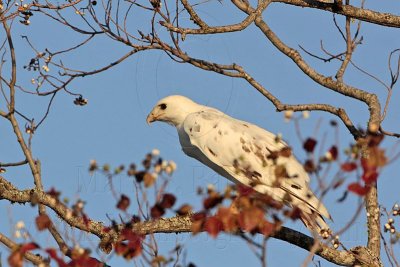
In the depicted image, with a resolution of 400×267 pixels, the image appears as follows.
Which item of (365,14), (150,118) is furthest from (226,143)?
(365,14)

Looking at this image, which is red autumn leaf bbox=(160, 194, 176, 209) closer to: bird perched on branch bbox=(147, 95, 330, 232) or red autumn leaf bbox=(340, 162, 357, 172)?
red autumn leaf bbox=(340, 162, 357, 172)

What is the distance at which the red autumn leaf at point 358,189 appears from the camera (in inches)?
172

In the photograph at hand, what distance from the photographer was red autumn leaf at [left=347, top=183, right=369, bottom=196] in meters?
4.36

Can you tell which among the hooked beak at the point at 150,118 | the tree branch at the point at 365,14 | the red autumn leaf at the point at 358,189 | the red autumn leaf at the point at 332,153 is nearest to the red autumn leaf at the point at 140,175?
the red autumn leaf at the point at 332,153

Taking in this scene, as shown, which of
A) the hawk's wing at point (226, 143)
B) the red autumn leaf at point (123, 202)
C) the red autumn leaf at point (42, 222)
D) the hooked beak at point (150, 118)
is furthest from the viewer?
the hooked beak at point (150, 118)

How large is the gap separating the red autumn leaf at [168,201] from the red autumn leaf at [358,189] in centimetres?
98

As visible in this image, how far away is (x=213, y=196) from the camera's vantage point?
4402mm

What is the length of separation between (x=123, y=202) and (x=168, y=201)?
339mm

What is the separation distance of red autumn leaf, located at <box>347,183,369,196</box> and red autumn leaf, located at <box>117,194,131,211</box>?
51.3 inches

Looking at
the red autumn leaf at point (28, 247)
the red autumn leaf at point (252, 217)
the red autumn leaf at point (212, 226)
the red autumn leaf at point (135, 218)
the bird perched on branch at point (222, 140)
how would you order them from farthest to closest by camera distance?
the bird perched on branch at point (222, 140) < the red autumn leaf at point (135, 218) < the red autumn leaf at point (212, 226) < the red autumn leaf at point (28, 247) < the red autumn leaf at point (252, 217)

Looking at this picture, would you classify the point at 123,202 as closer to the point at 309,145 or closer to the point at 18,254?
the point at 18,254

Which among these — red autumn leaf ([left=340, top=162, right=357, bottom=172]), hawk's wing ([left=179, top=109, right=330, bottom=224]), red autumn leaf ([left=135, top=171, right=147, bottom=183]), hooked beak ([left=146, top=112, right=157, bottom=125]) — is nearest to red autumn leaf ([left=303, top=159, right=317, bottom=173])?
red autumn leaf ([left=340, top=162, right=357, bottom=172])

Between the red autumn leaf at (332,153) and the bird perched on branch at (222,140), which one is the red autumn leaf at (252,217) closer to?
the red autumn leaf at (332,153)

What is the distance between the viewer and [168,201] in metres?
4.65
